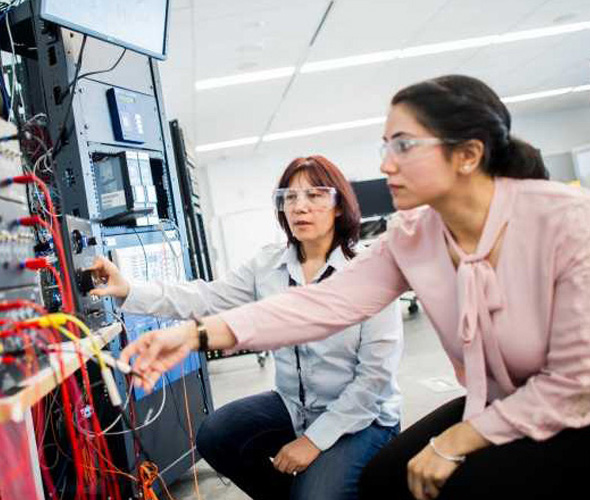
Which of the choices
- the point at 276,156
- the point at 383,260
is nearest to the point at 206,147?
the point at 276,156

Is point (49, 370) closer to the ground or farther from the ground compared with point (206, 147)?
closer to the ground

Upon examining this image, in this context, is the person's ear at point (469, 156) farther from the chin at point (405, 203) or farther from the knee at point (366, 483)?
the knee at point (366, 483)

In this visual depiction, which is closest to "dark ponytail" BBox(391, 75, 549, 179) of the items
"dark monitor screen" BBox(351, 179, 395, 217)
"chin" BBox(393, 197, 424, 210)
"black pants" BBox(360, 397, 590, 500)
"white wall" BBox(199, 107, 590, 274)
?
"chin" BBox(393, 197, 424, 210)

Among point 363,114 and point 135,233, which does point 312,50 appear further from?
point 135,233

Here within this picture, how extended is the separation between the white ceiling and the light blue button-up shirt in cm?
267

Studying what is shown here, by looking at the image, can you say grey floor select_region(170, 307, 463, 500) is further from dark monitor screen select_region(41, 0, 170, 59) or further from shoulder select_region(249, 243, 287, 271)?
dark monitor screen select_region(41, 0, 170, 59)

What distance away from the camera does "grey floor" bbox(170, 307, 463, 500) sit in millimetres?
2178

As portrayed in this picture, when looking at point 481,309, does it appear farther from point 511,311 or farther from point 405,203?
point 405,203

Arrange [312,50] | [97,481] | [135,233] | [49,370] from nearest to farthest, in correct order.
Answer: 1. [49,370]
2. [97,481]
3. [135,233]
4. [312,50]

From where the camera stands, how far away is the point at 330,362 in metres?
1.45

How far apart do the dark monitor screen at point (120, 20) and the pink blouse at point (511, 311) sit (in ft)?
4.00

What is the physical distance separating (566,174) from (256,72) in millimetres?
7699

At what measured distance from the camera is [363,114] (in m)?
7.76

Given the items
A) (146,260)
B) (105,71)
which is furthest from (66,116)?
(146,260)
